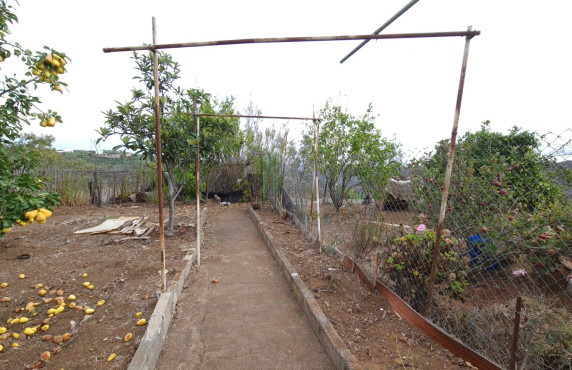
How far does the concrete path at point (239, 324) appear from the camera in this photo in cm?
263

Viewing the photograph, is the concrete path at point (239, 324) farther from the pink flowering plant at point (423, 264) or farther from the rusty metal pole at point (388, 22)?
the rusty metal pole at point (388, 22)

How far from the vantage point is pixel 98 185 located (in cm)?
1065

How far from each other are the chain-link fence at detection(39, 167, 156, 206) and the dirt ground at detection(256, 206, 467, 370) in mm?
9209

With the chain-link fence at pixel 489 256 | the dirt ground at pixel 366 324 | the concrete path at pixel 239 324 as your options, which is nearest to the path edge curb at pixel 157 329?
the concrete path at pixel 239 324

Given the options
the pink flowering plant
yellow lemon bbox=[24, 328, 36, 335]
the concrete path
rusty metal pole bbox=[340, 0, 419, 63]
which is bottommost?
the concrete path

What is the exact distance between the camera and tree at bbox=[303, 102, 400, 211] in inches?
326

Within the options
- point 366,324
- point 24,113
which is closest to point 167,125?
point 24,113

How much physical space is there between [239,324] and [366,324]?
55.9 inches

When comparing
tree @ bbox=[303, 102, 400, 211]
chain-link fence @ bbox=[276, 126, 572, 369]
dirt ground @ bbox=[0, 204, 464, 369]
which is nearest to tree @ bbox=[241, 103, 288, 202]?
tree @ bbox=[303, 102, 400, 211]

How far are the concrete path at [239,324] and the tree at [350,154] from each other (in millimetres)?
4473

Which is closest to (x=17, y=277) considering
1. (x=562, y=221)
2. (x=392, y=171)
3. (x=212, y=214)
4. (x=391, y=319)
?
(x=391, y=319)

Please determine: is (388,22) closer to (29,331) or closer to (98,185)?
(29,331)

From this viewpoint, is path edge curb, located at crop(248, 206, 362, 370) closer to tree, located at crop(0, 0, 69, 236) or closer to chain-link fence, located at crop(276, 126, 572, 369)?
chain-link fence, located at crop(276, 126, 572, 369)

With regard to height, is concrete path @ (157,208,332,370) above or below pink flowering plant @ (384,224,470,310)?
below
